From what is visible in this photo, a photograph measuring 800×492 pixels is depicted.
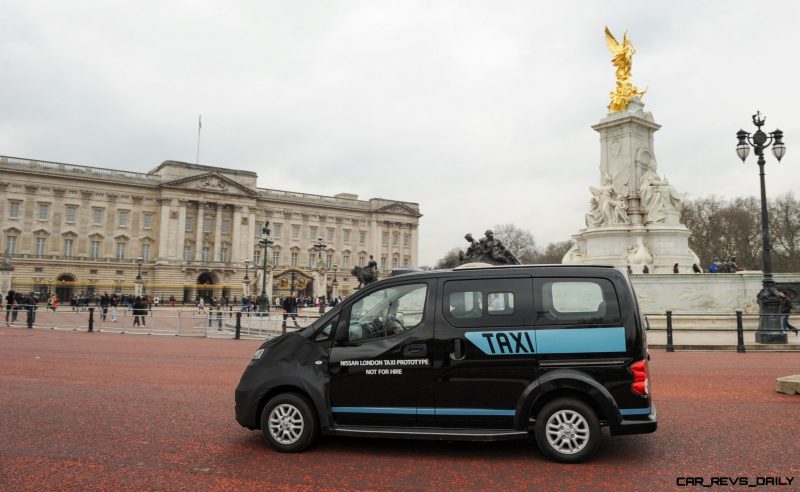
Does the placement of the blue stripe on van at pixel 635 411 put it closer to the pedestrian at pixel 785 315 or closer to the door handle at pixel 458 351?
the door handle at pixel 458 351

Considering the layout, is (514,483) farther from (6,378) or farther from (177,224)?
(177,224)

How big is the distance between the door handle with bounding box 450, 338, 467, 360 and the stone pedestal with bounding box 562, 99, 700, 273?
21.4 metres

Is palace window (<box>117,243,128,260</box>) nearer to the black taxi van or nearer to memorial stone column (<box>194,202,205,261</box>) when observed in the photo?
memorial stone column (<box>194,202,205,261</box>)

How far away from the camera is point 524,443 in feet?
19.5

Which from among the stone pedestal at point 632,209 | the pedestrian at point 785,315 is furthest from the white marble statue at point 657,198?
the pedestrian at point 785,315

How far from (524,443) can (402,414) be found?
4.84 ft

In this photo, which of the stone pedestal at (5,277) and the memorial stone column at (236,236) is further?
the memorial stone column at (236,236)

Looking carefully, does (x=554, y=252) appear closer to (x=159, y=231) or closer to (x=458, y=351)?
(x=159, y=231)

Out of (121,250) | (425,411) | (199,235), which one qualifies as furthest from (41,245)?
(425,411)

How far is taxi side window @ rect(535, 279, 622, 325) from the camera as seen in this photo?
208 inches

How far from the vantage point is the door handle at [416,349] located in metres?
5.46

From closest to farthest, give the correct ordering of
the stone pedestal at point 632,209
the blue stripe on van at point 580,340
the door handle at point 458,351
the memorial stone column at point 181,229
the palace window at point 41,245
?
the blue stripe on van at point 580,340
the door handle at point 458,351
the stone pedestal at point 632,209
the palace window at point 41,245
the memorial stone column at point 181,229

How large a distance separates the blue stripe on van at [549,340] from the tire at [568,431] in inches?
19.4

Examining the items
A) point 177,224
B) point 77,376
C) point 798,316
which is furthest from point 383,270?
point 77,376
